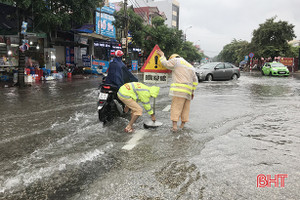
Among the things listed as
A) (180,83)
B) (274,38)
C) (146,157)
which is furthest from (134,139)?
(274,38)

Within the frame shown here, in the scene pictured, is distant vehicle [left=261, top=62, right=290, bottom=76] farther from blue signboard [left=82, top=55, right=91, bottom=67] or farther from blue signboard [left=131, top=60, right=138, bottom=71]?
blue signboard [left=82, top=55, right=91, bottom=67]

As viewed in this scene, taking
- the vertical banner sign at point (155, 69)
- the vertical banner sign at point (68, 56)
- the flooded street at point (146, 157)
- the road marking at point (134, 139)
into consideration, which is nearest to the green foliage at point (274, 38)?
the vertical banner sign at point (68, 56)

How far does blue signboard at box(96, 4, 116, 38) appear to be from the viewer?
85.7 feet

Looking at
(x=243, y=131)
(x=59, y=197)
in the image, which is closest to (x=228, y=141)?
(x=243, y=131)

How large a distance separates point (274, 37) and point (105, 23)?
87.0 ft

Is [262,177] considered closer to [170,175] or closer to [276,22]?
[170,175]

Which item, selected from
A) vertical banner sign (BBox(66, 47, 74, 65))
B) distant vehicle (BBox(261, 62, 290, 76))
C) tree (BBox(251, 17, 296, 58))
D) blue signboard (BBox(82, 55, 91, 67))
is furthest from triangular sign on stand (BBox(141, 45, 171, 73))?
tree (BBox(251, 17, 296, 58))

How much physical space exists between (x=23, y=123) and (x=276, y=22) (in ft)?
133

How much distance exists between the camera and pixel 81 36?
22.5 meters

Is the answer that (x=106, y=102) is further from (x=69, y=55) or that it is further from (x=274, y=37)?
(x=274, y=37)

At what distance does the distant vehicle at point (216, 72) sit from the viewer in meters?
17.8

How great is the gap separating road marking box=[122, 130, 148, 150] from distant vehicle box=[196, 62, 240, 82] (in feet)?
43.2

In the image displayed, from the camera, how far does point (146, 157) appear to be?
3.72 metres

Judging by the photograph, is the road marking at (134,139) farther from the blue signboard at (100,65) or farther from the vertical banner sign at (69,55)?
the vertical banner sign at (69,55)
